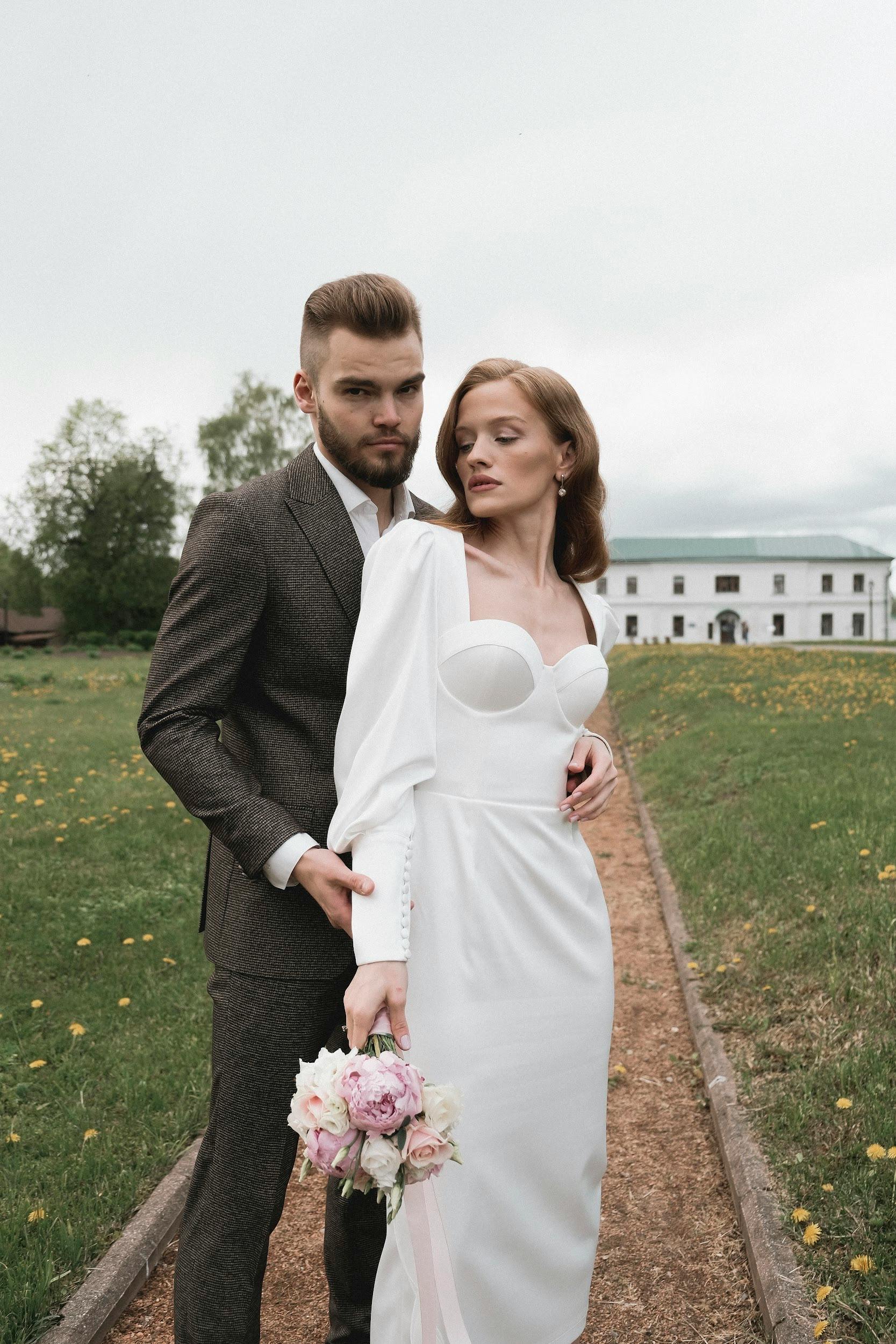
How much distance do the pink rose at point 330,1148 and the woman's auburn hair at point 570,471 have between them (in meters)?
1.32

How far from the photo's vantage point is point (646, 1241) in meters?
3.62

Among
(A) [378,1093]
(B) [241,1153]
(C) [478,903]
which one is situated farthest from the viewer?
(B) [241,1153]

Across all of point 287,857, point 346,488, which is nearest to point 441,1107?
point 287,857

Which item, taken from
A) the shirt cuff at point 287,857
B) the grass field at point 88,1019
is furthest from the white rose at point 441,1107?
the grass field at point 88,1019

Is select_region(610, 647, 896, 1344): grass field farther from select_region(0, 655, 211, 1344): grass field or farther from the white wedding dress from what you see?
select_region(0, 655, 211, 1344): grass field

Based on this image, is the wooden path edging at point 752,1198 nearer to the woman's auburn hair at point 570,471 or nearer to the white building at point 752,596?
the woman's auburn hair at point 570,471

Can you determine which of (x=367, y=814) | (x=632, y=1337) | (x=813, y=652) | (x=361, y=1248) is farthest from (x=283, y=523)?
(x=813, y=652)

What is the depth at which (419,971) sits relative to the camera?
2182 mm

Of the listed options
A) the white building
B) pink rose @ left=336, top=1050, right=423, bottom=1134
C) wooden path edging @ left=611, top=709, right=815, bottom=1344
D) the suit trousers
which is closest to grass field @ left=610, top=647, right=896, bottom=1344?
wooden path edging @ left=611, top=709, right=815, bottom=1344

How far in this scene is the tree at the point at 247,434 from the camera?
163ft

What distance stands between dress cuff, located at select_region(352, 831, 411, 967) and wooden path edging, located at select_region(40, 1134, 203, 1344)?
138cm

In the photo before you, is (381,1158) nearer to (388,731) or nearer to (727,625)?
(388,731)

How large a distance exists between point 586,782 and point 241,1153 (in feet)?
3.77

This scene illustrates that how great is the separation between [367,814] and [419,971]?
38 centimetres
